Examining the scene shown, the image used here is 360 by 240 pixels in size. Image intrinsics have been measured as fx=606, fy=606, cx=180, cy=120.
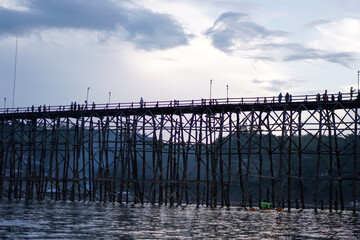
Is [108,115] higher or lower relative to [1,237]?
higher

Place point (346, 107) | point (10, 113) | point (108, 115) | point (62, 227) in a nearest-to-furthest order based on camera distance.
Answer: point (62, 227) < point (346, 107) < point (108, 115) < point (10, 113)

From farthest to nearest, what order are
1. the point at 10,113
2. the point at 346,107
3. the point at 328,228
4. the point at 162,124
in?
the point at 10,113, the point at 162,124, the point at 346,107, the point at 328,228

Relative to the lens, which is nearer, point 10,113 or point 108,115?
point 108,115

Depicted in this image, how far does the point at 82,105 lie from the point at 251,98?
58.3 ft

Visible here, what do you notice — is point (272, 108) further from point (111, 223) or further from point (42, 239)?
point (42, 239)

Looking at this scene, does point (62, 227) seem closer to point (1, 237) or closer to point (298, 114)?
point (1, 237)

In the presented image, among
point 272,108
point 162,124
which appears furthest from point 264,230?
point 162,124

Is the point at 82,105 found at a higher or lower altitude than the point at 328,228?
higher

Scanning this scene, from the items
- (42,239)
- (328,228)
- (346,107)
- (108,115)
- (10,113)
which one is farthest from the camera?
(10,113)

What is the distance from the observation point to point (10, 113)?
204 ft

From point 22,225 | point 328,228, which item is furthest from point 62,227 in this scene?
point 328,228

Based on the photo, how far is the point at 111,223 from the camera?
104 ft

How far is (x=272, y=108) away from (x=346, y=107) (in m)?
5.84

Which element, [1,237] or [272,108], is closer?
[1,237]
